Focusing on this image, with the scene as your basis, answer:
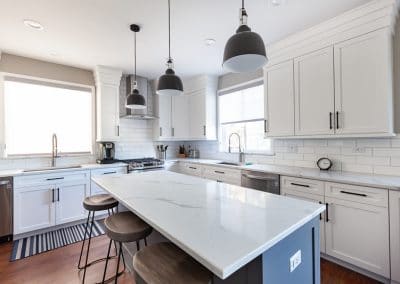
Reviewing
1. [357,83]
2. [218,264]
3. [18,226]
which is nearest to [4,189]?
[18,226]

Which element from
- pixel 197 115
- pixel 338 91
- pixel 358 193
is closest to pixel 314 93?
pixel 338 91

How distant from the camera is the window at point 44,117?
3.27 m

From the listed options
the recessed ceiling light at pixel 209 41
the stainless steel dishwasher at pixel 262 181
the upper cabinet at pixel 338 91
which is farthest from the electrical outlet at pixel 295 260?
the recessed ceiling light at pixel 209 41

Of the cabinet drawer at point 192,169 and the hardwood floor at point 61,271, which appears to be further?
the cabinet drawer at point 192,169

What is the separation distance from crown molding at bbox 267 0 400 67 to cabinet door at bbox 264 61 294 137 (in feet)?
0.54

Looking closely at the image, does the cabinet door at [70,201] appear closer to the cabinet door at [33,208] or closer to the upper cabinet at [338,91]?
the cabinet door at [33,208]

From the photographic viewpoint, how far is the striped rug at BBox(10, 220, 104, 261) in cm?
257

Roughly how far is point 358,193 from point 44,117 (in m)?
4.52

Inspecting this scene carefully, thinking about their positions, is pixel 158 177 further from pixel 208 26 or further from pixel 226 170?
pixel 208 26

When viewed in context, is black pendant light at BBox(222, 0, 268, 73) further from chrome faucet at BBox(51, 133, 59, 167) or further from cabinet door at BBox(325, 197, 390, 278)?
chrome faucet at BBox(51, 133, 59, 167)

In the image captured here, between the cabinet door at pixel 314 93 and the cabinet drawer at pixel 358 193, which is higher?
the cabinet door at pixel 314 93

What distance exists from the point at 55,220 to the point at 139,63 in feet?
9.33

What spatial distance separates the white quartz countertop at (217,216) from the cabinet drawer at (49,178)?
175 cm

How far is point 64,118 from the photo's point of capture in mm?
3734
